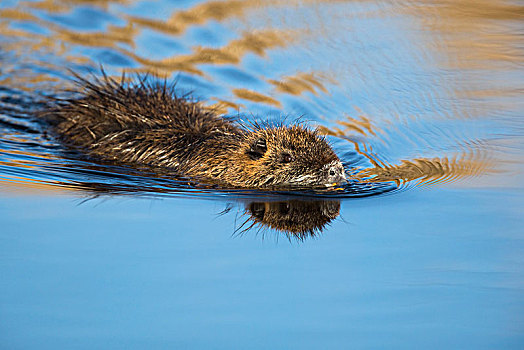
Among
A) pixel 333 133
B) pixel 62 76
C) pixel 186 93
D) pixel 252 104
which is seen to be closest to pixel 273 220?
pixel 333 133

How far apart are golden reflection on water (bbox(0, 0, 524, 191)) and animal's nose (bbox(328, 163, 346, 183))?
1273 mm

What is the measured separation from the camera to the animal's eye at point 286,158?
5.84 metres

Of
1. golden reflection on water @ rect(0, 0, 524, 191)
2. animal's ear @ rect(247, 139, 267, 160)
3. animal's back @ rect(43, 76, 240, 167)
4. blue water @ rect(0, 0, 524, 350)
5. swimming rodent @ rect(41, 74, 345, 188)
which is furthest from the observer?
golden reflection on water @ rect(0, 0, 524, 191)

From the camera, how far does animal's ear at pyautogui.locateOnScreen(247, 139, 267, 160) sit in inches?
235

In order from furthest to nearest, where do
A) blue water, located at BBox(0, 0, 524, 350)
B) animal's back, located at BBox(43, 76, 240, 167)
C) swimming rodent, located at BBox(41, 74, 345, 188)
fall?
animal's back, located at BBox(43, 76, 240, 167)
swimming rodent, located at BBox(41, 74, 345, 188)
blue water, located at BBox(0, 0, 524, 350)

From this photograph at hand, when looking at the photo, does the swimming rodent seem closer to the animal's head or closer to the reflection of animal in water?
the animal's head

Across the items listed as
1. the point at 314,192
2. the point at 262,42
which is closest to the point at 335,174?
the point at 314,192

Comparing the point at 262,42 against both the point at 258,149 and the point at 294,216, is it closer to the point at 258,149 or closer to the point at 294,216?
the point at 258,149

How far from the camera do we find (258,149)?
5.99m

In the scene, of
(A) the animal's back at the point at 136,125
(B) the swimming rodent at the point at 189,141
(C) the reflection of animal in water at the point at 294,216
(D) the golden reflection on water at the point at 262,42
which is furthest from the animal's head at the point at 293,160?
(D) the golden reflection on water at the point at 262,42

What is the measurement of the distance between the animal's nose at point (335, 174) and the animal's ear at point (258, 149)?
23.2 inches

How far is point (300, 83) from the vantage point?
332 inches

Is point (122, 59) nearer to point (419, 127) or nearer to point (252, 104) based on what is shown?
point (252, 104)

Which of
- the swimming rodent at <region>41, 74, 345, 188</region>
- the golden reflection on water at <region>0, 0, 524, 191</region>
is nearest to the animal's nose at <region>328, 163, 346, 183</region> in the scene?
the swimming rodent at <region>41, 74, 345, 188</region>
